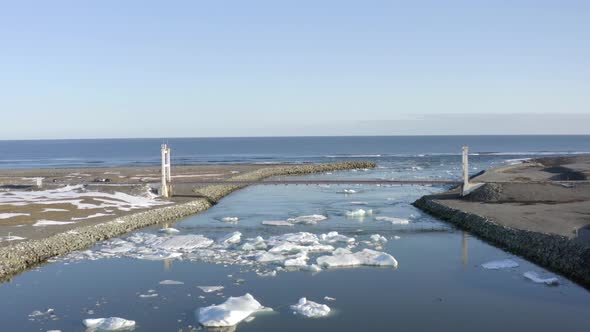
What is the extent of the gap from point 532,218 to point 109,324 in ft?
57.8

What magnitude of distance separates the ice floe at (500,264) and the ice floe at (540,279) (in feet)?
3.15

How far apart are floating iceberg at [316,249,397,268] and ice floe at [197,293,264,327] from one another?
180 inches

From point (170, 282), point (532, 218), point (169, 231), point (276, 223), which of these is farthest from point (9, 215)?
point (532, 218)

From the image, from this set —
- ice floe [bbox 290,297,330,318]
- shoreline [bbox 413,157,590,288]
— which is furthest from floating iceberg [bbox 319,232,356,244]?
ice floe [bbox 290,297,330,318]

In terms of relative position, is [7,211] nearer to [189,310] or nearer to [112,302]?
[112,302]

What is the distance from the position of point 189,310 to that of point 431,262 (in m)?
8.78

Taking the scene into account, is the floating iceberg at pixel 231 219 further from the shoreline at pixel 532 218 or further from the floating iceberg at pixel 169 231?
the shoreline at pixel 532 218

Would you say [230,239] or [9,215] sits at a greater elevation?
[9,215]

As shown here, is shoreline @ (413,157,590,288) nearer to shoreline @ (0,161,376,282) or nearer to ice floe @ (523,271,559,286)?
ice floe @ (523,271,559,286)

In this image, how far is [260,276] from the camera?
17.2 meters

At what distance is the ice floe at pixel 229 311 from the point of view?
12867 mm

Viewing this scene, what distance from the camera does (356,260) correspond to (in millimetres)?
18688

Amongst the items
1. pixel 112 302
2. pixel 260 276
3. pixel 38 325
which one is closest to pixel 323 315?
A: pixel 260 276

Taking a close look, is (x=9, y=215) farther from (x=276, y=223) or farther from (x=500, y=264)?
(x=500, y=264)
